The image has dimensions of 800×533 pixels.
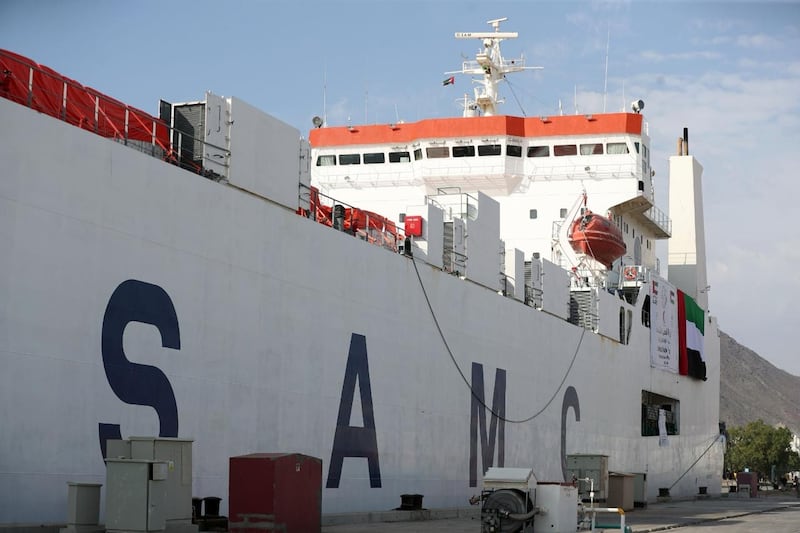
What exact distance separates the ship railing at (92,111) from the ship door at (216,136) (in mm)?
44

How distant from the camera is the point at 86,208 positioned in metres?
13.1

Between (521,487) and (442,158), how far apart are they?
754 inches

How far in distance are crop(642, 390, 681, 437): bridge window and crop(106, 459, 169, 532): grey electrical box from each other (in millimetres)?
26895

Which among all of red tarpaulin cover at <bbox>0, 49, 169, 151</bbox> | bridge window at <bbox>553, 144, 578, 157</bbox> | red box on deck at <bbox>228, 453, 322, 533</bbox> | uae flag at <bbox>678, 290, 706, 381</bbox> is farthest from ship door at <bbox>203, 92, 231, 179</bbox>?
uae flag at <bbox>678, 290, 706, 381</bbox>

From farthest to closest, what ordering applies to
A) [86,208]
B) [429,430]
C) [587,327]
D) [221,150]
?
[587,327], [429,430], [221,150], [86,208]

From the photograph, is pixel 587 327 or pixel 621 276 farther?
pixel 621 276

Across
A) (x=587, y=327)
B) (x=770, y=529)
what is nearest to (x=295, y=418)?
(x=770, y=529)

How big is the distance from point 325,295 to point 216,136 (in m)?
3.54

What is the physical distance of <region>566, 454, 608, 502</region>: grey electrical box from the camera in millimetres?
24391

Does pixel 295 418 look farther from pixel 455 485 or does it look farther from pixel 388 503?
pixel 455 485

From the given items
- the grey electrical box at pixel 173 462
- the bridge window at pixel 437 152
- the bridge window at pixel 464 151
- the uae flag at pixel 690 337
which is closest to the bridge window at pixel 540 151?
the bridge window at pixel 464 151

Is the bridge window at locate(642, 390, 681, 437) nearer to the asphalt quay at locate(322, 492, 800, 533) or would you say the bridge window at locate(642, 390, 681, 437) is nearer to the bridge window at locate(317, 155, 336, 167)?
the asphalt quay at locate(322, 492, 800, 533)

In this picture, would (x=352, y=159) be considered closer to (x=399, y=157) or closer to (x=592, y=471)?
(x=399, y=157)

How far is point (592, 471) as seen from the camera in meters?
24.5
